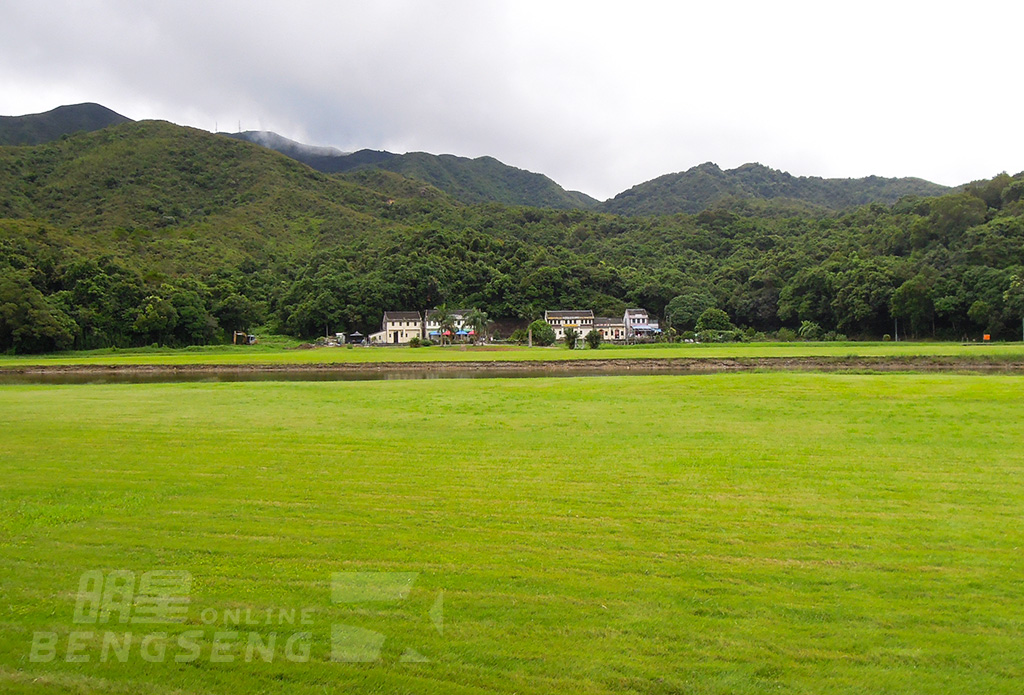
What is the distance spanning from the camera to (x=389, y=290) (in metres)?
106

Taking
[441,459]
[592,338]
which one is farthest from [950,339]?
[441,459]

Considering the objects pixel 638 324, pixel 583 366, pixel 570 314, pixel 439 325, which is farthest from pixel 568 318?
pixel 583 366

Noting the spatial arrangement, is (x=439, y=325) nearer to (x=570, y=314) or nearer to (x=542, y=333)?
(x=542, y=333)

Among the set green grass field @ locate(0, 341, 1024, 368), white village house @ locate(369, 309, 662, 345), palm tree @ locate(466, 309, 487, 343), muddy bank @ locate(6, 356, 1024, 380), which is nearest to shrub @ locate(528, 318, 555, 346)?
white village house @ locate(369, 309, 662, 345)

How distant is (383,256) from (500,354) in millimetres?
67733

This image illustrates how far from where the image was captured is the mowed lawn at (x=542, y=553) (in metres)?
4.14

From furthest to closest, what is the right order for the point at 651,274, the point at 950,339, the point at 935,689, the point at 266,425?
the point at 651,274, the point at 950,339, the point at 266,425, the point at 935,689

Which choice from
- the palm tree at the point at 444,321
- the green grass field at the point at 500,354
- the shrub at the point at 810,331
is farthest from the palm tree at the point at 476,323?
the shrub at the point at 810,331

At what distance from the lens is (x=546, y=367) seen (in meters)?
44.8

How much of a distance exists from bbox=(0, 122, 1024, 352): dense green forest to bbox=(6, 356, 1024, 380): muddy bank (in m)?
27.2

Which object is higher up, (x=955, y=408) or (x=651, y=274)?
(x=651, y=274)

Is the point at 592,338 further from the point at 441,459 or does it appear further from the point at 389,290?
the point at 441,459

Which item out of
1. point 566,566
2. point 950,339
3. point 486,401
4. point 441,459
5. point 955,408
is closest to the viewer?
point 566,566

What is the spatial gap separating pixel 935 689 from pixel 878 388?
20582mm
